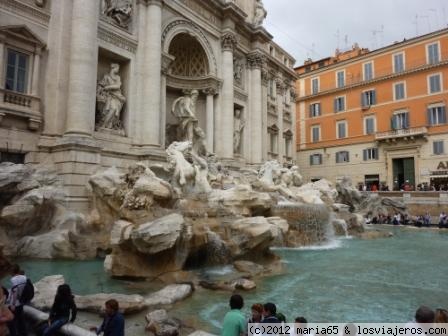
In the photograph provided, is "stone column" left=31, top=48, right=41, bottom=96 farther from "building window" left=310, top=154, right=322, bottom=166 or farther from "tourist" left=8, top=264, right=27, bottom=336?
"building window" left=310, top=154, right=322, bottom=166

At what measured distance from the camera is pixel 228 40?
19.6 meters

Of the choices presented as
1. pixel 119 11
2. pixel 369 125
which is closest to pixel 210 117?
pixel 119 11

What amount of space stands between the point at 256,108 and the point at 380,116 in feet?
44.1

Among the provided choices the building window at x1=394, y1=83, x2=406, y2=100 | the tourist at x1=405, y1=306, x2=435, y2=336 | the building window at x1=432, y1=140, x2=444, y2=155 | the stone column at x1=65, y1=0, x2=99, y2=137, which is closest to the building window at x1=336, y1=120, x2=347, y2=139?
the building window at x1=394, y1=83, x2=406, y2=100

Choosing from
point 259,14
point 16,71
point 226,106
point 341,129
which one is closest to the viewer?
point 16,71

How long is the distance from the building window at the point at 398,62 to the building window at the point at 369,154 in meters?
6.67

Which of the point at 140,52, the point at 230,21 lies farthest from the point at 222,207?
the point at 230,21

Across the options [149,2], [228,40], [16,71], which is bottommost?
[16,71]

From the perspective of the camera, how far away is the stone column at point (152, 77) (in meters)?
14.4

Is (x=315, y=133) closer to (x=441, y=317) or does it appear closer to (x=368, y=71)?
(x=368, y=71)

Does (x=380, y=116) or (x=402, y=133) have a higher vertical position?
(x=380, y=116)

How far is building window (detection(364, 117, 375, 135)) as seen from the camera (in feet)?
99.9

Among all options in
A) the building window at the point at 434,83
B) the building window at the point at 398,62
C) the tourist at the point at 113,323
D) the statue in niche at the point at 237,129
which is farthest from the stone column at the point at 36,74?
the building window at the point at 398,62

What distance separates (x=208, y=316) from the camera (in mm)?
4988
